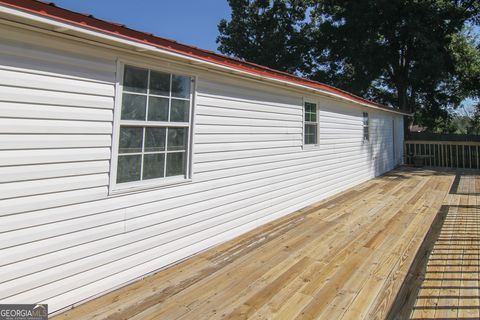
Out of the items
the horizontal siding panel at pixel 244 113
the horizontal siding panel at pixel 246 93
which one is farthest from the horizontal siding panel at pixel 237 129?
the horizontal siding panel at pixel 246 93

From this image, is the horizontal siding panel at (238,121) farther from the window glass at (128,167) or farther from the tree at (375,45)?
the tree at (375,45)

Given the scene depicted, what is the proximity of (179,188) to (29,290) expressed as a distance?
1675 mm

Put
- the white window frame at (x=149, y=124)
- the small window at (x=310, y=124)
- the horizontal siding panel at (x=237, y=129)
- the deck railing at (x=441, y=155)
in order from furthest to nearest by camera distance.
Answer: the deck railing at (x=441, y=155), the small window at (x=310, y=124), the horizontal siding panel at (x=237, y=129), the white window frame at (x=149, y=124)

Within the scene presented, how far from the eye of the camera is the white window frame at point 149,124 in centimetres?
284

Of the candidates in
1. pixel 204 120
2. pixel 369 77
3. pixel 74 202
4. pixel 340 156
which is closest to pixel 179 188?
pixel 204 120

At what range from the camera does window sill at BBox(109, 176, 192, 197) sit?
2891 millimetres

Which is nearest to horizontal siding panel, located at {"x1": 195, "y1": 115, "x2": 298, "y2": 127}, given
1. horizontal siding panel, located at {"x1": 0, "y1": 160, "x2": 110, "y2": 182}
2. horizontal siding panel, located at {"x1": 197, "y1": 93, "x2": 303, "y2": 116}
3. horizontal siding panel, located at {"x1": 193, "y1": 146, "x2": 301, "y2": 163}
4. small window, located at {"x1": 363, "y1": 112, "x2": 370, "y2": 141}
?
horizontal siding panel, located at {"x1": 197, "y1": 93, "x2": 303, "y2": 116}

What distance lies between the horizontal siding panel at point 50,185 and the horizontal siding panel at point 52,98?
637mm

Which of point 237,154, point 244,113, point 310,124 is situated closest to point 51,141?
point 237,154

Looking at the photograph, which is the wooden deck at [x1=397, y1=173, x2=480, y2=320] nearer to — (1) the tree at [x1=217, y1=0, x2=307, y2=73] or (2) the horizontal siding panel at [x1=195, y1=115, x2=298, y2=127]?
(2) the horizontal siding panel at [x1=195, y1=115, x2=298, y2=127]

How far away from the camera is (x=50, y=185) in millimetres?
2422

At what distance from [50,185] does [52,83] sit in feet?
2.77

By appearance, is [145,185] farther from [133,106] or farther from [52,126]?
[52,126]

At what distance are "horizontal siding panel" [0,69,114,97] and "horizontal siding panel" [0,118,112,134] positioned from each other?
269 mm
